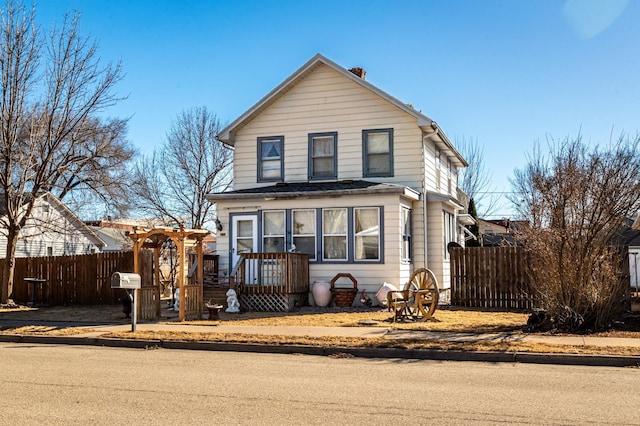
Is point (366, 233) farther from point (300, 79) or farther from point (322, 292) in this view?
point (300, 79)

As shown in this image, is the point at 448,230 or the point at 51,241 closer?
the point at 448,230

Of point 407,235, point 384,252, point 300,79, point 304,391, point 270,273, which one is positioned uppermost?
point 300,79

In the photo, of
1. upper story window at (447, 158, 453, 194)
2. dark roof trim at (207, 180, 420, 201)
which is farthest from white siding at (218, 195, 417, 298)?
upper story window at (447, 158, 453, 194)

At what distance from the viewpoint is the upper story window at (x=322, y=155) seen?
21734 mm

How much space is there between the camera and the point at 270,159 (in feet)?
73.4

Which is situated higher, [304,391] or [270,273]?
[270,273]

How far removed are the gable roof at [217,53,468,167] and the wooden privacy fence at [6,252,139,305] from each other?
578cm

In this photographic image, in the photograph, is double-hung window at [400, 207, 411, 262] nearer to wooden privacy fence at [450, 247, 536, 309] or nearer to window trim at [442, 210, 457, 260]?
wooden privacy fence at [450, 247, 536, 309]

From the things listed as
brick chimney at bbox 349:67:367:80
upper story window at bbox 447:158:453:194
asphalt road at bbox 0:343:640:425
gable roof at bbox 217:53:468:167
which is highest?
brick chimney at bbox 349:67:367:80

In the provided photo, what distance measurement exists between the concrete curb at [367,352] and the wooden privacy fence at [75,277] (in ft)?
28.0

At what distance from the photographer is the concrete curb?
10430mm

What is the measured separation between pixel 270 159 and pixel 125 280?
8.98 meters

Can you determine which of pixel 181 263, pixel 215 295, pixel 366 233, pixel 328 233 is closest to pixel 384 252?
pixel 366 233

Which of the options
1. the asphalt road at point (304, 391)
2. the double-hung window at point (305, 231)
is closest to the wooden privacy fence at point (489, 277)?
the double-hung window at point (305, 231)
